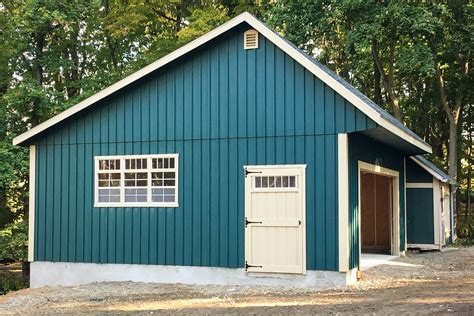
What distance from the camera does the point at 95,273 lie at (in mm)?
13336

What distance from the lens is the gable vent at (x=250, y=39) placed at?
1226cm

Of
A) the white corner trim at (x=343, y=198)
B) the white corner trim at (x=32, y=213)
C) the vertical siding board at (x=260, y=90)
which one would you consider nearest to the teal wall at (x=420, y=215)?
the white corner trim at (x=343, y=198)

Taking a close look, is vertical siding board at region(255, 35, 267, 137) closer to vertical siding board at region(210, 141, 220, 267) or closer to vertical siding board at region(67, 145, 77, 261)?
vertical siding board at region(210, 141, 220, 267)

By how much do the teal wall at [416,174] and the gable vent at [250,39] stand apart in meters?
8.79

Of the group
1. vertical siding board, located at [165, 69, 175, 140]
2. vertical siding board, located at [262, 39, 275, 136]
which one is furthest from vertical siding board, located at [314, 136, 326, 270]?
vertical siding board, located at [165, 69, 175, 140]

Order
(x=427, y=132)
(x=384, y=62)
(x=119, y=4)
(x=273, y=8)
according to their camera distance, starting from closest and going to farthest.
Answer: (x=273, y=8) < (x=119, y=4) < (x=384, y=62) < (x=427, y=132)

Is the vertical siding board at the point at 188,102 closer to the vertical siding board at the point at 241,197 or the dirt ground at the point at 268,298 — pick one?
the vertical siding board at the point at 241,197

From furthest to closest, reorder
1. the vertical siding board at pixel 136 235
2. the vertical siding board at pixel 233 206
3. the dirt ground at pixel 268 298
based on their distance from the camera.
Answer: the vertical siding board at pixel 136 235 → the vertical siding board at pixel 233 206 → the dirt ground at pixel 268 298

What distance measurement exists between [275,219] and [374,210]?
809 centimetres

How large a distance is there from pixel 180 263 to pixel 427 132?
22.6 metres

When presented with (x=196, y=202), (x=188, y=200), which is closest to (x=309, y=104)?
(x=196, y=202)

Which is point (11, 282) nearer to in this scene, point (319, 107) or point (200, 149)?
point (200, 149)

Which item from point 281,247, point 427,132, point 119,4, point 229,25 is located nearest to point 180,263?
point 281,247

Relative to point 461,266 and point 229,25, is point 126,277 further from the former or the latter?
point 461,266
